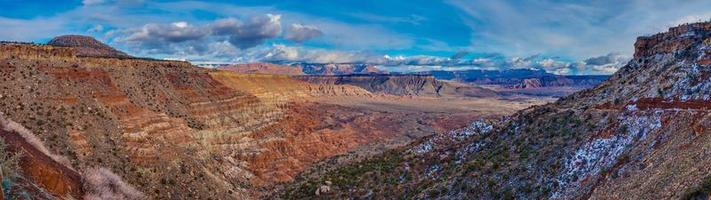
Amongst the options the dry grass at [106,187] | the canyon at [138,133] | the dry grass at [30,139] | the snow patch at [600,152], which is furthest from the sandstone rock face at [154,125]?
the snow patch at [600,152]

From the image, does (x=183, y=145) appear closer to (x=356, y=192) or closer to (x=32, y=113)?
(x=32, y=113)

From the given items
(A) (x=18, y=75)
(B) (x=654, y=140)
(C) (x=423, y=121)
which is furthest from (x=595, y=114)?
(C) (x=423, y=121)

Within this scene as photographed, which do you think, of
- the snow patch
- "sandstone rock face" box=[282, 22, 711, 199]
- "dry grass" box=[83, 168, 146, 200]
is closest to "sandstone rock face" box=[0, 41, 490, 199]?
"dry grass" box=[83, 168, 146, 200]

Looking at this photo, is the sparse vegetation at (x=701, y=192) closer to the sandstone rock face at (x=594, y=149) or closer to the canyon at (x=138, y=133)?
the sandstone rock face at (x=594, y=149)

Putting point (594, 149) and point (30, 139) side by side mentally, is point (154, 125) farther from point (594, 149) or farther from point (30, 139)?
point (594, 149)

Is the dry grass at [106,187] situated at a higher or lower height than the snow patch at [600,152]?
lower

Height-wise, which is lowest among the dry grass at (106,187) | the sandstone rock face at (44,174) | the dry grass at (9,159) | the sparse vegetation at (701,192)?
the dry grass at (106,187)
